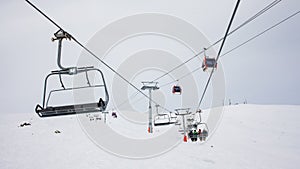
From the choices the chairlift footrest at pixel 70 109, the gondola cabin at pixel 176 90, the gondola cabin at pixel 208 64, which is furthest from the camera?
the gondola cabin at pixel 176 90

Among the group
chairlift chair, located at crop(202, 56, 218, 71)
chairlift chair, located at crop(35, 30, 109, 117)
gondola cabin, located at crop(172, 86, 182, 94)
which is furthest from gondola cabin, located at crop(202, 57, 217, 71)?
gondola cabin, located at crop(172, 86, 182, 94)

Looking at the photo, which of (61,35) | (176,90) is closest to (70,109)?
(61,35)

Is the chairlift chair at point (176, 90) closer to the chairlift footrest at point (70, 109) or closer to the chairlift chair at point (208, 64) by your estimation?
the chairlift chair at point (208, 64)

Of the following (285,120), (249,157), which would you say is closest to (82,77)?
(249,157)

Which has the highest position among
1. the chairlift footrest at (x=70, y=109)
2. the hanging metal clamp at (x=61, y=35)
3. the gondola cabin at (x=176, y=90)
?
the hanging metal clamp at (x=61, y=35)

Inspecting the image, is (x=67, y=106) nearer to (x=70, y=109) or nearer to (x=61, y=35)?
(x=70, y=109)

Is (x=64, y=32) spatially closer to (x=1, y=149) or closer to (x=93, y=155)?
(x=93, y=155)

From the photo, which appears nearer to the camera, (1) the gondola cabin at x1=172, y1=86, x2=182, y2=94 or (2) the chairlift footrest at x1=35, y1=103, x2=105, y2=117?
(2) the chairlift footrest at x1=35, y1=103, x2=105, y2=117

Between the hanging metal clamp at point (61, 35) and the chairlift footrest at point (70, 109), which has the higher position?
the hanging metal clamp at point (61, 35)

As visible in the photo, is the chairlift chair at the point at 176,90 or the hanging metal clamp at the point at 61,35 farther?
the chairlift chair at the point at 176,90

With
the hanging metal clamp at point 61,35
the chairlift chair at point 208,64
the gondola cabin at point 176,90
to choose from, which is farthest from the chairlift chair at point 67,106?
the gondola cabin at point 176,90

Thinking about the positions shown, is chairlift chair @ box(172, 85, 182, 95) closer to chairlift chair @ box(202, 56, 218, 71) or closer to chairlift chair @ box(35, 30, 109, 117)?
chairlift chair @ box(202, 56, 218, 71)

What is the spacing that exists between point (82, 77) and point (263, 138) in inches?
637

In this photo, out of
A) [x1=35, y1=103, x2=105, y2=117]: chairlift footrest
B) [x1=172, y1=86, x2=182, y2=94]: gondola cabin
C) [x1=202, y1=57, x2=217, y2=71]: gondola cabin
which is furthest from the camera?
[x1=172, y1=86, x2=182, y2=94]: gondola cabin
